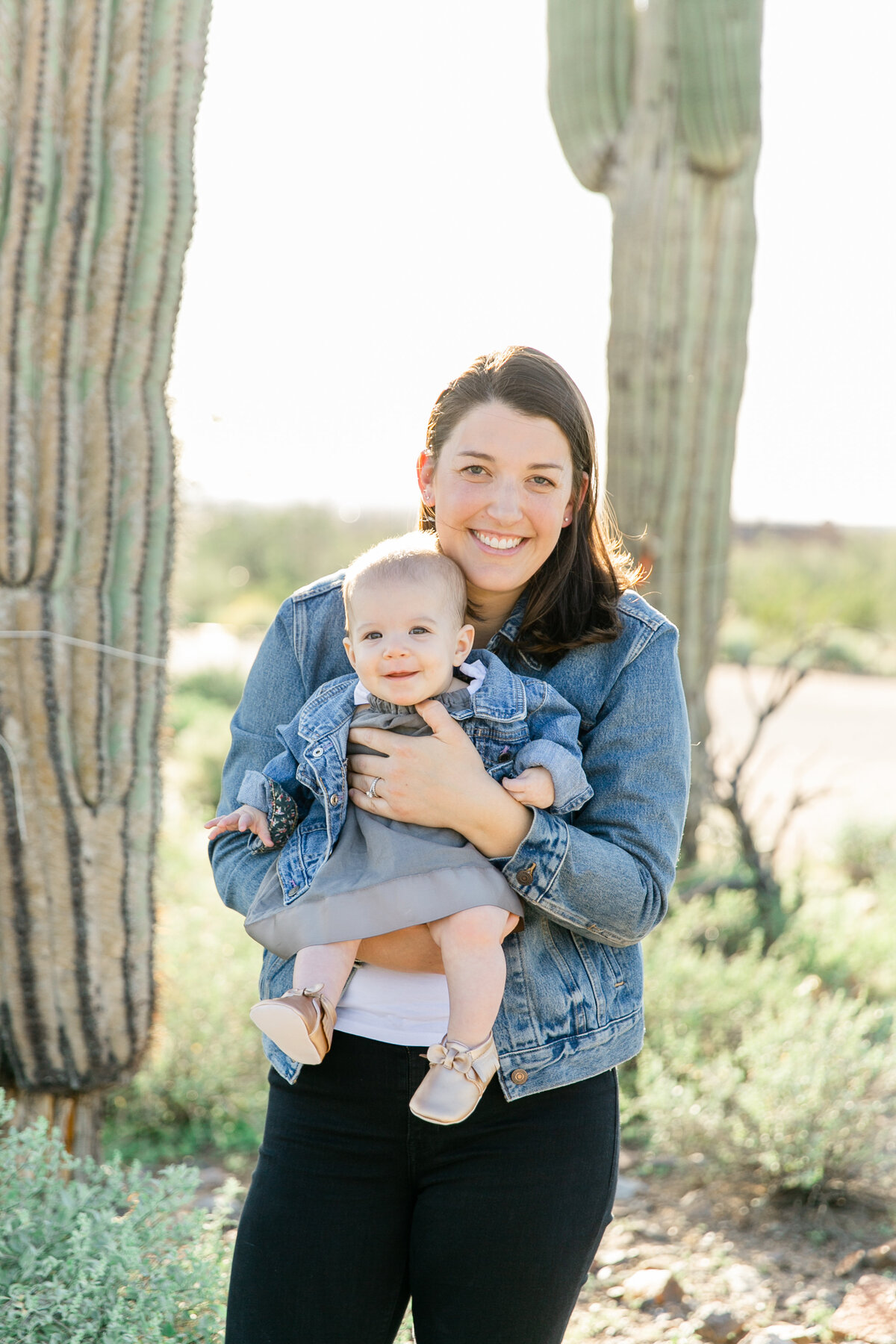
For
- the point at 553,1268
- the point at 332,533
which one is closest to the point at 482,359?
the point at 553,1268

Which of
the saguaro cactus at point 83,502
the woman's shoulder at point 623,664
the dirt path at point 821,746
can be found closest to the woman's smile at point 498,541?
the woman's shoulder at point 623,664

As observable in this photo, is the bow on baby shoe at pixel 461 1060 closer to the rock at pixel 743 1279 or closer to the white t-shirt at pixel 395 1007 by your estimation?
the white t-shirt at pixel 395 1007

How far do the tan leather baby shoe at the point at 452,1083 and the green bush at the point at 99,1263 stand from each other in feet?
3.26

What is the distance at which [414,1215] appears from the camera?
1839 millimetres

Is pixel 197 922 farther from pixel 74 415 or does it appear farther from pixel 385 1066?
pixel 385 1066

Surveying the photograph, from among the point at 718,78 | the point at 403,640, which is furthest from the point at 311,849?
the point at 718,78

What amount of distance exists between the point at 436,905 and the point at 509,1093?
12.8 inches

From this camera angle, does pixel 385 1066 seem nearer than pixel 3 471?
Yes

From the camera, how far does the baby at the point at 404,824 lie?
177cm

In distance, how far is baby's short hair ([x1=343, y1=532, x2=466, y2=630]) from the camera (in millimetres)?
1963

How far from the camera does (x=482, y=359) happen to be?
6.77 feet

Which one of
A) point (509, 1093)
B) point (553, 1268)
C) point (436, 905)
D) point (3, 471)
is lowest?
point (553, 1268)

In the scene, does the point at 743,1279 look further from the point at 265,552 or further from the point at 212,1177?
the point at 265,552

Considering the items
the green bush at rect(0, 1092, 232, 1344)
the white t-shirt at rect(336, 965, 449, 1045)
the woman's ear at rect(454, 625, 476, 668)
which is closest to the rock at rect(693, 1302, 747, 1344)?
the green bush at rect(0, 1092, 232, 1344)
